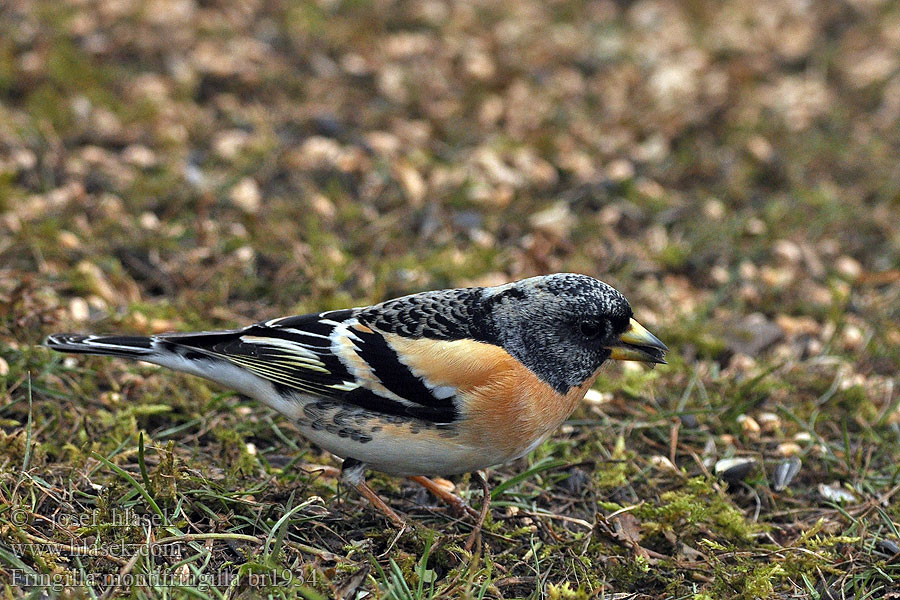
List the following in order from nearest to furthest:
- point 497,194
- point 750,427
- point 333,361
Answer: point 333,361 → point 750,427 → point 497,194

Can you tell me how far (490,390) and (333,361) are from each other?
487mm

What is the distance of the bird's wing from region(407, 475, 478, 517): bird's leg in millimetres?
421

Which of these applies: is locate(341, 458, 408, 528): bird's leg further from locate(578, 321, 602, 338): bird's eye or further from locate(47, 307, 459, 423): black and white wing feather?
locate(578, 321, 602, 338): bird's eye

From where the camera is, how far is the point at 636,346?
9.88ft

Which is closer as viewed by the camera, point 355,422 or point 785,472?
point 355,422

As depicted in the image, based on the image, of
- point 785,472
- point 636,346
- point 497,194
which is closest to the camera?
point 636,346

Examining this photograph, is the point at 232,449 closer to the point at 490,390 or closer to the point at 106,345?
the point at 106,345

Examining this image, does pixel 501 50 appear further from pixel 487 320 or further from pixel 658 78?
pixel 487 320

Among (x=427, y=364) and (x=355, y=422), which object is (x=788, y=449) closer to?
(x=427, y=364)

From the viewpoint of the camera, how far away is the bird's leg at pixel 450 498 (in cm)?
304

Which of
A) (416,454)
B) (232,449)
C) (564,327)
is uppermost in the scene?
(564,327)

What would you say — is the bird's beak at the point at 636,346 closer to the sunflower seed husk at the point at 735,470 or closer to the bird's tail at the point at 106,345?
the sunflower seed husk at the point at 735,470

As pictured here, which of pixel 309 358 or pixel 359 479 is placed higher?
pixel 309 358

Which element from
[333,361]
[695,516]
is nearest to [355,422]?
[333,361]
